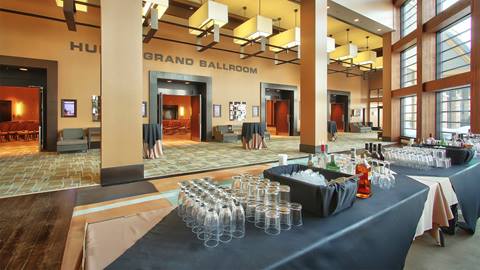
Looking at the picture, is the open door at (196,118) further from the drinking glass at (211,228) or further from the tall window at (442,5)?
the drinking glass at (211,228)

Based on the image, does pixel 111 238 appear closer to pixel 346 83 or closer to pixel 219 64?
pixel 219 64

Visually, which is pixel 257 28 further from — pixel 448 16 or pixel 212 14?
pixel 448 16

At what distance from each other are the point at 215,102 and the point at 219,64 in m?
1.91

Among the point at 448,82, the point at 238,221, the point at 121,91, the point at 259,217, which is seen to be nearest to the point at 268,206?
the point at 259,217

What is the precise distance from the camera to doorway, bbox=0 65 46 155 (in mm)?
8578

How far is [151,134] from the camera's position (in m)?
7.41

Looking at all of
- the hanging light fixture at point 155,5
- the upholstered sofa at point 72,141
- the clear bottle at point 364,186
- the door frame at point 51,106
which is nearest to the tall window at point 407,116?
the hanging light fixture at point 155,5

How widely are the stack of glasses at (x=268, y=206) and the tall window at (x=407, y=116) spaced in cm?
1236

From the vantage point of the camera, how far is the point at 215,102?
1237 cm

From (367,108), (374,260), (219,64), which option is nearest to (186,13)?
(219,64)

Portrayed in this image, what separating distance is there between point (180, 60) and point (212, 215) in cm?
1111

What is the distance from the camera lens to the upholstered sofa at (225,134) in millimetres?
11656

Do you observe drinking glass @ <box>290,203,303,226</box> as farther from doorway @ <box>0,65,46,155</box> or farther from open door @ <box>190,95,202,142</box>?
open door @ <box>190,95,202,142</box>

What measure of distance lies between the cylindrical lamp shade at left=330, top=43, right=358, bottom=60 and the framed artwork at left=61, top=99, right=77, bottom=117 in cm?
1143
